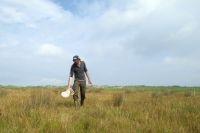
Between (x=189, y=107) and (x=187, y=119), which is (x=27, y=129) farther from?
(x=189, y=107)

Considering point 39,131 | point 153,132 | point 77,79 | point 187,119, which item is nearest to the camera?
point 39,131

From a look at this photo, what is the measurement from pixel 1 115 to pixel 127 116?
323 cm

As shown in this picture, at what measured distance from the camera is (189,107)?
13.0 m

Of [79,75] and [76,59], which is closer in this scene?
[76,59]

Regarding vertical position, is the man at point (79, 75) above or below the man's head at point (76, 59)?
below

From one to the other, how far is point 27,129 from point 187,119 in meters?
4.14

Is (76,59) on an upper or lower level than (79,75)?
upper

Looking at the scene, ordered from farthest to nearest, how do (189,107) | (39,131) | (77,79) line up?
(77,79), (189,107), (39,131)

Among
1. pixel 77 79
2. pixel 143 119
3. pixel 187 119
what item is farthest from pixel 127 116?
pixel 77 79

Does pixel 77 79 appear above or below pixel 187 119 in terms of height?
above

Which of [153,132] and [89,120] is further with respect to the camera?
[89,120]

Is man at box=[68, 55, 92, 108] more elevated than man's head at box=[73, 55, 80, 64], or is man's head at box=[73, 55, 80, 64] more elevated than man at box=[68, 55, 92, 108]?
man's head at box=[73, 55, 80, 64]

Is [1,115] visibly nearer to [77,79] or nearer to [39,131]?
[39,131]

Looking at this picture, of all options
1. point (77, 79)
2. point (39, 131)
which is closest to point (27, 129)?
point (39, 131)
